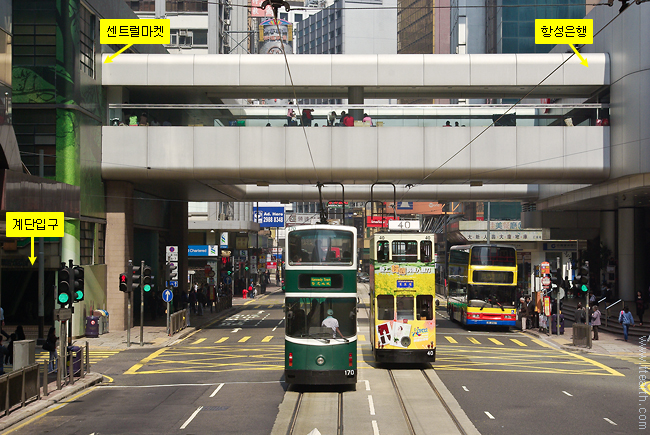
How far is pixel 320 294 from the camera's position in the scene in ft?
57.8

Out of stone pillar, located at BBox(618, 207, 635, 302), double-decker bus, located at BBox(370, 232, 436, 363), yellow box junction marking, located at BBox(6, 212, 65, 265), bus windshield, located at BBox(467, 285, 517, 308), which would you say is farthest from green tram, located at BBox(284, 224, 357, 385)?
stone pillar, located at BBox(618, 207, 635, 302)

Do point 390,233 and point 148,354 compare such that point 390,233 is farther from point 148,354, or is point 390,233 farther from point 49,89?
point 49,89

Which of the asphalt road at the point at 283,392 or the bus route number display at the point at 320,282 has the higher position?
A: the bus route number display at the point at 320,282

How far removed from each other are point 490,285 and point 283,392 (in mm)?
19413

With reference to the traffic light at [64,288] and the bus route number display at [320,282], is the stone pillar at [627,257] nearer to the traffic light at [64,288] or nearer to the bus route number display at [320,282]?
the bus route number display at [320,282]

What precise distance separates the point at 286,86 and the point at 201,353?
14.5 meters

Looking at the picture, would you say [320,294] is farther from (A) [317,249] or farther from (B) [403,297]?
(B) [403,297]

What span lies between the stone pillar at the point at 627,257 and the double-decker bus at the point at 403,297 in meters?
20.2

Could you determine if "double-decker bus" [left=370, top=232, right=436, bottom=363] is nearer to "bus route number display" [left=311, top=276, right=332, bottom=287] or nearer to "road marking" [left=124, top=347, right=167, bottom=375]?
"bus route number display" [left=311, top=276, right=332, bottom=287]

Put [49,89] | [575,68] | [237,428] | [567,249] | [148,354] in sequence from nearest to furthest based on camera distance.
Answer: [237,428]
[148,354]
[49,89]
[575,68]
[567,249]

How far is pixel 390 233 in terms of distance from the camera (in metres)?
22.0

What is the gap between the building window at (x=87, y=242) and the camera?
3161 cm

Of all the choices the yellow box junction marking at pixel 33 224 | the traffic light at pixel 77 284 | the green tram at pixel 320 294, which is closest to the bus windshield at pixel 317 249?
the green tram at pixel 320 294

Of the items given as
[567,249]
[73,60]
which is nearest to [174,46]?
[567,249]
